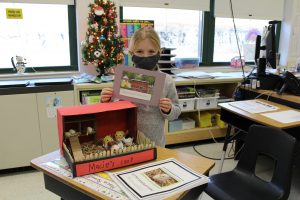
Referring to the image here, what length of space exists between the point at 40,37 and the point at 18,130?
1148 mm

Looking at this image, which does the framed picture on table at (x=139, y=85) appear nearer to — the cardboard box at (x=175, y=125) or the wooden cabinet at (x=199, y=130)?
the wooden cabinet at (x=199, y=130)

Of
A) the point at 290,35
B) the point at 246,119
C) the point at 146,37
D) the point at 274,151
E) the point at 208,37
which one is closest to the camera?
the point at 146,37

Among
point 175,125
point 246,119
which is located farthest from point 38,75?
point 246,119

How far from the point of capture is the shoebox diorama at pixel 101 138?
1111 millimetres

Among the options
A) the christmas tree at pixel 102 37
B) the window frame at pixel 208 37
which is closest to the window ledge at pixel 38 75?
the christmas tree at pixel 102 37

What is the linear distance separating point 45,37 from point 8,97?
0.96 metres

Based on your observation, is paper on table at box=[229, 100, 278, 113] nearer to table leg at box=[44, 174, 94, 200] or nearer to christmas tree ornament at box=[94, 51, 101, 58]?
christmas tree ornament at box=[94, 51, 101, 58]

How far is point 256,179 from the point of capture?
177 cm

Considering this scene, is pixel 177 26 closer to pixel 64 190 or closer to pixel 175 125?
pixel 175 125

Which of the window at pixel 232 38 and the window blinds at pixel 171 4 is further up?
the window blinds at pixel 171 4

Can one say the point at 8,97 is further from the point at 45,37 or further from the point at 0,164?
the point at 45,37

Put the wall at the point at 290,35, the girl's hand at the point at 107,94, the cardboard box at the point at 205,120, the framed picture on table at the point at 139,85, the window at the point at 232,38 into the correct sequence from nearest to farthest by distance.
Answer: the framed picture on table at the point at 139,85 → the girl's hand at the point at 107,94 → the cardboard box at the point at 205,120 → the window at the point at 232,38 → the wall at the point at 290,35

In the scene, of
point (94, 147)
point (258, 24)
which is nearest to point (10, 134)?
point (94, 147)

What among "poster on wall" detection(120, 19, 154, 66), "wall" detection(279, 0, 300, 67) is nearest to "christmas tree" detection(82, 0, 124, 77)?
"poster on wall" detection(120, 19, 154, 66)
